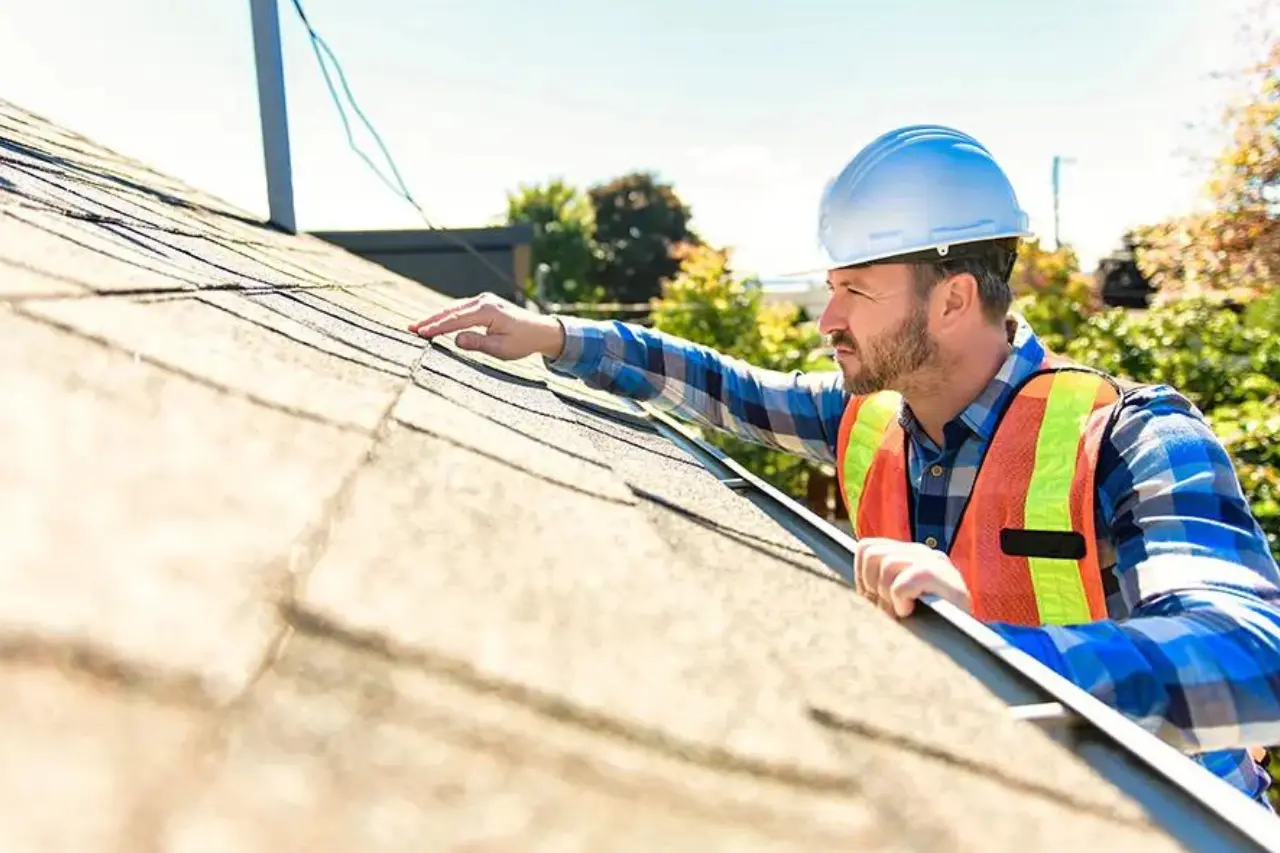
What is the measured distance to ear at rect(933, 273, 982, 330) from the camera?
2.58 metres

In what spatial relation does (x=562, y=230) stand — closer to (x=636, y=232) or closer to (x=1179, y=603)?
(x=636, y=232)

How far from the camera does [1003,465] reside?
234cm

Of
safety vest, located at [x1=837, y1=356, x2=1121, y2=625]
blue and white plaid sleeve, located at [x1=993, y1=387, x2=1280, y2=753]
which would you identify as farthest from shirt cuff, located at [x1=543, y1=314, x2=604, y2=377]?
blue and white plaid sleeve, located at [x1=993, y1=387, x2=1280, y2=753]

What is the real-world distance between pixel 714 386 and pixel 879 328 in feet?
3.25

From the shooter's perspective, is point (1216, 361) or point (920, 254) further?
point (1216, 361)

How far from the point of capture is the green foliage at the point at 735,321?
40.3 ft

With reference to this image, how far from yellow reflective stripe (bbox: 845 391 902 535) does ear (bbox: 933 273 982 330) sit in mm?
419

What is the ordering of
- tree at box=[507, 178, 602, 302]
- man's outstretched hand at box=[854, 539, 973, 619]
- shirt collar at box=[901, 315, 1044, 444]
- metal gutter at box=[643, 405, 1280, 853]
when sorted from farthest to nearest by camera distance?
tree at box=[507, 178, 602, 302], shirt collar at box=[901, 315, 1044, 444], man's outstretched hand at box=[854, 539, 973, 619], metal gutter at box=[643, 405, 1280, 853]

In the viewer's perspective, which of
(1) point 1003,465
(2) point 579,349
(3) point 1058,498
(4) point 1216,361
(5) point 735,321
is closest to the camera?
(3) point 1058,498

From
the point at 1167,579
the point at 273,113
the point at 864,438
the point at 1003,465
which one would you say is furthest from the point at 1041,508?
the point at 273,113

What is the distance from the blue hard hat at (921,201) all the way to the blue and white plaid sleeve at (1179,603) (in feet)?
2.29

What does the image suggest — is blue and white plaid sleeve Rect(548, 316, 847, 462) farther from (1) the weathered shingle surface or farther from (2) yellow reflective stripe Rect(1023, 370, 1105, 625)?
(1) the weathered shingle surface

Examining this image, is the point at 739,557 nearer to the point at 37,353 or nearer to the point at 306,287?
the point at 37,353

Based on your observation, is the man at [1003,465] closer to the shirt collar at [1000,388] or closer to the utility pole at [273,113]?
the shirt collar at [1000,388]
